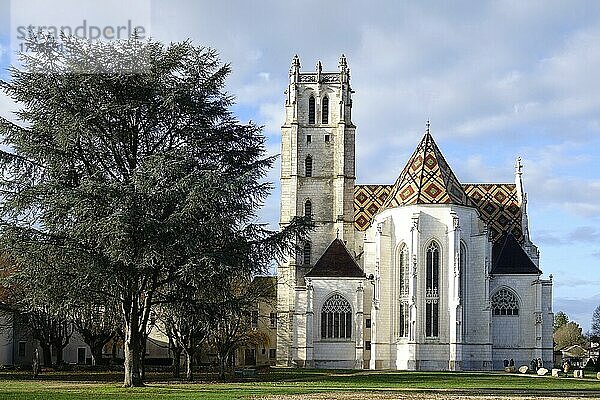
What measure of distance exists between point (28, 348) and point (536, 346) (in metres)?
37.1

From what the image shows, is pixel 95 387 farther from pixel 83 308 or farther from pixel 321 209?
pixel 321 209

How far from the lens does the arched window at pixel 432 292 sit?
217 ft

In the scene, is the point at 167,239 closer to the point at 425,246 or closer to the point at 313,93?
the point at 425,246

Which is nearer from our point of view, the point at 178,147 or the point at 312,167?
the point at 178,147

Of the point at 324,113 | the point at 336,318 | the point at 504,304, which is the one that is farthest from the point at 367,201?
the point at 504,304

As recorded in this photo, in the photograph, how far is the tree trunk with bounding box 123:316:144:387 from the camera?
35.4 m

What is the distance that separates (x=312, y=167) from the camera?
3049 inches

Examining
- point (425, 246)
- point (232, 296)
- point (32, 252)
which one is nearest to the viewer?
point (32, 252)

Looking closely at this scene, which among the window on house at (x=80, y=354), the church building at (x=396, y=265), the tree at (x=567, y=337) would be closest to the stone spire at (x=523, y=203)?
the church building at (x=396, y=265)

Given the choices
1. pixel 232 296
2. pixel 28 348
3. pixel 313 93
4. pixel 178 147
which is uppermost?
pixel 313 93

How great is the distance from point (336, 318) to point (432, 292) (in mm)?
8281

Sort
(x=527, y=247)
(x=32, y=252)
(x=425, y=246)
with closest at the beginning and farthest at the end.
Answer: (x=32, y=252) < (x=425, y=246) < (x=527, y=247)

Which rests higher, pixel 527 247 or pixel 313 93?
pixel 313 93

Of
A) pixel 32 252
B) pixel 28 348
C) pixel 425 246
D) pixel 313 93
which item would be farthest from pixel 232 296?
pixel 313 93
